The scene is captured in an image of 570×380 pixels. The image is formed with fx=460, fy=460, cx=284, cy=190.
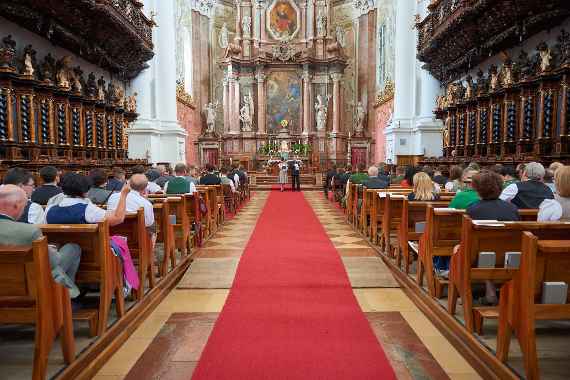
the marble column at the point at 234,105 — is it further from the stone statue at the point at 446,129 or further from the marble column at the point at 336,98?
the stone statue at the point at 446,129

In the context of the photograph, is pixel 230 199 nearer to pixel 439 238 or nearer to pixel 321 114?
pixel 439 238

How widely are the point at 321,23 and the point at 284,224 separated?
21.2 m

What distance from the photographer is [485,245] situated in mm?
3463

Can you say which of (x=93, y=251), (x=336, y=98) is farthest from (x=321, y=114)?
(x=93, y=251)

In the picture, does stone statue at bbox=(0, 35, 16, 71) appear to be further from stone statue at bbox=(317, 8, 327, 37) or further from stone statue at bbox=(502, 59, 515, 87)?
stone statue at bbox=(317, 8, 327, 37)

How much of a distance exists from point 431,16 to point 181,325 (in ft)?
44.5

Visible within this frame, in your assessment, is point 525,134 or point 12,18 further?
point 525,134

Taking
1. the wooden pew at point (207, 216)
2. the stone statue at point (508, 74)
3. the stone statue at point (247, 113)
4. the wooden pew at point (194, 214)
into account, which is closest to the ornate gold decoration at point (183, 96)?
Answer: the stone statue at point (247, 113)

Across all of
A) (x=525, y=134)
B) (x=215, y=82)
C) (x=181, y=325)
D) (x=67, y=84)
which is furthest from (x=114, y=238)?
(x=215, y=82)

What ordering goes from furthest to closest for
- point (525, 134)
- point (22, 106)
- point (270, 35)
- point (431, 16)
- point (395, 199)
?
1. point (270, 35)
2. point (431, 16)
3. point (525, 134)
4. point (22, 106)
5. point (395, 199)

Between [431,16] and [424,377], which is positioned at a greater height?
[431,16]

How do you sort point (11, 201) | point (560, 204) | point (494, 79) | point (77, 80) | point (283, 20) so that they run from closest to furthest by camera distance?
point (11, 201), point (560, 204), point (77, 80), point (494, 79), point (283, 20)

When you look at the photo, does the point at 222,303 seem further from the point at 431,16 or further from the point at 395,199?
the point at 431,16

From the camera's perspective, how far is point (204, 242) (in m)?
7.85
